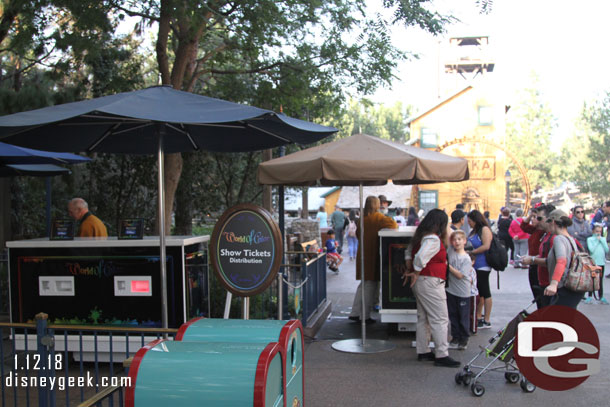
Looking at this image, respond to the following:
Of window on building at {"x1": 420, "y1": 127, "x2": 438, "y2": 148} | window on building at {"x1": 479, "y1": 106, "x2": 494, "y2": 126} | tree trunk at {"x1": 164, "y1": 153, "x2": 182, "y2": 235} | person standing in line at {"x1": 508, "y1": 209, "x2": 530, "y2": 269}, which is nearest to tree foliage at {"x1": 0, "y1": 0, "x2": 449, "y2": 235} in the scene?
tree trunk at {"x1": 164, "y1": 153, "x2": 182, "y2": 235}

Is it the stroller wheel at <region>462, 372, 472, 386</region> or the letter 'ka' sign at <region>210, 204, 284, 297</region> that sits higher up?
the letter 'ka' sign at <region>210, 204, 284, 297</region>

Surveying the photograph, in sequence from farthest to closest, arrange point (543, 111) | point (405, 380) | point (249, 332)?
1. point (543, 111)
2. point (405, 380)
3. point (249, 332)

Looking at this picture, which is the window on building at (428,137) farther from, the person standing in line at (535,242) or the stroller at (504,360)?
the stroller at (504,360)

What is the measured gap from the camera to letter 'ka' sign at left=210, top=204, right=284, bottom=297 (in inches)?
235

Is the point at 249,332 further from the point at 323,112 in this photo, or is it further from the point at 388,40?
the point at 323,112

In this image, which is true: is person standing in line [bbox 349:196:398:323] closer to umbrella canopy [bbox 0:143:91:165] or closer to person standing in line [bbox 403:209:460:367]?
person standing in line [bbox 403:209:460:367]

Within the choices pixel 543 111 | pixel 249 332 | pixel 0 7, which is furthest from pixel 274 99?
pixel 543 111

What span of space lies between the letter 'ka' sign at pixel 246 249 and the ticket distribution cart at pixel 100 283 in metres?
0.53

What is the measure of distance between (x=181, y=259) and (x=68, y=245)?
4.17 feet

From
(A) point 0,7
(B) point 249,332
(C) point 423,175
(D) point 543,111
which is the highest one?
(D) point 543,111

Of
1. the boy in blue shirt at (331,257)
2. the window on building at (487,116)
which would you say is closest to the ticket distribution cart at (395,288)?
the boy in blue shirt at (331,257)

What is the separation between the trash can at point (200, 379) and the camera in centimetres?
281

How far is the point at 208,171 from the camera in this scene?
16.3m

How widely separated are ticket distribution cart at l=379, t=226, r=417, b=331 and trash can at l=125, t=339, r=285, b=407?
522 centimetres
